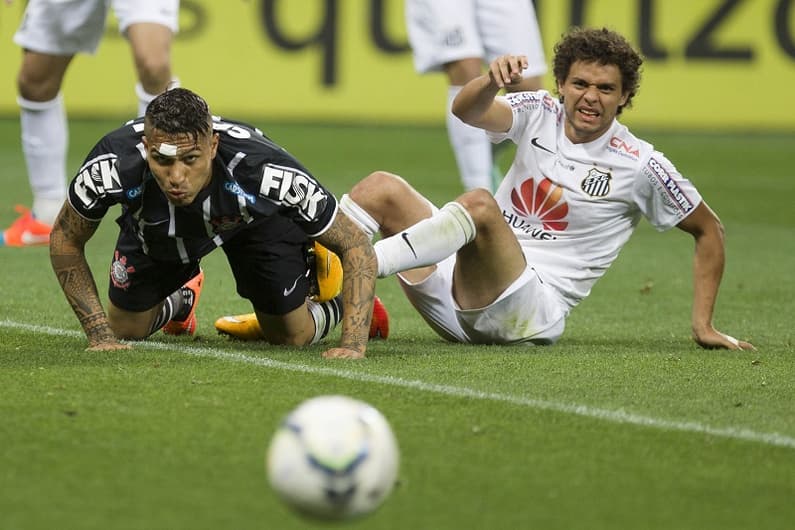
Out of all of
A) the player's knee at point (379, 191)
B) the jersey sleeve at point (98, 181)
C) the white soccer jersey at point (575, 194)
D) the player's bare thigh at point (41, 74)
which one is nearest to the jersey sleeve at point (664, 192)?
the white soccer jersey at point (575, 194)

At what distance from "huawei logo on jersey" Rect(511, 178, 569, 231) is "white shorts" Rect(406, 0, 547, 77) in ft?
8.34

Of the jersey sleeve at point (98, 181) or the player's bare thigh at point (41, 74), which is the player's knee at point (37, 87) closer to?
the player's bare thigh at point (41, 74)

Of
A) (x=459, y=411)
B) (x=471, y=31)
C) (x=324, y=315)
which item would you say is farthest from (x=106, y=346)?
(x=471, y=31)

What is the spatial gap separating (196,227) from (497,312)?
1.07 m

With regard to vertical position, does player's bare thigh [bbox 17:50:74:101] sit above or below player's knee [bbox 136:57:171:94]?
below

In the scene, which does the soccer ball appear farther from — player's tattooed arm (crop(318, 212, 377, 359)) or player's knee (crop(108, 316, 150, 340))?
player's knee (crop(108, 316, 150, 340))

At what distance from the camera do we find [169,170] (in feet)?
14.5

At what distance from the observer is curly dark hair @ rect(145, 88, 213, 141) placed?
4.36 metres

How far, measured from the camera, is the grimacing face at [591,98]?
206 inches

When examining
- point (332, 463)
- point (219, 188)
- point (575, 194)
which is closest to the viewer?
point (332, 463)

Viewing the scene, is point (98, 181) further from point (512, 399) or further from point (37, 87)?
point (37, 87)

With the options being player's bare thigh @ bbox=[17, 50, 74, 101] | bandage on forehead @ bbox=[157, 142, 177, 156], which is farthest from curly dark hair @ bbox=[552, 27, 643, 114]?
player's bare thigh @ bbox=[17, 50, 74, 101]

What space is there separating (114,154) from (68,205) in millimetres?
254

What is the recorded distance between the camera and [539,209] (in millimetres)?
5336
